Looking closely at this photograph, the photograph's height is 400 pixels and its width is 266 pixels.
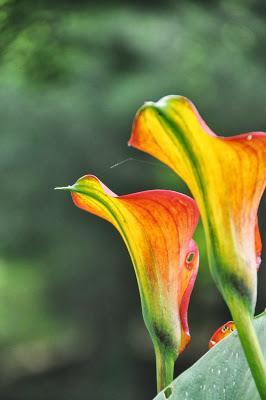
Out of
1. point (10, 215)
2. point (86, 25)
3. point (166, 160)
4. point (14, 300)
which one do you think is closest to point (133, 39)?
A: point (86, 25)

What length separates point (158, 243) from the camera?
0.73ft

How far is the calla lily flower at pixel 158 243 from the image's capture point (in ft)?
0.69

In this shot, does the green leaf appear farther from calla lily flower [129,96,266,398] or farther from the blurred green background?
the blurred green background

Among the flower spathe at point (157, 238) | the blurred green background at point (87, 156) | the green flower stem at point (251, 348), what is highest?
the flower spathe at point (157, 238)

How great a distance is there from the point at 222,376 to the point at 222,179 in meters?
0.07

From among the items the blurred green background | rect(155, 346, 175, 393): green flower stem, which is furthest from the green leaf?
the blurred green background

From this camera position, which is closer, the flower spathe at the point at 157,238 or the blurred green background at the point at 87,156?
the flower spathe at the point at 157,238

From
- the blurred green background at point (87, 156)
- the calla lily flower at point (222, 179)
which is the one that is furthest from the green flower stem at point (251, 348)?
the blurred green background at point (87, 156)

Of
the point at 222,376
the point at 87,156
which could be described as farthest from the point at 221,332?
the point at 87,156

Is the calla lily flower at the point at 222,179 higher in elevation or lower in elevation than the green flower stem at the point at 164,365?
higher

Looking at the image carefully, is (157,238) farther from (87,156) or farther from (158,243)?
(87,156)

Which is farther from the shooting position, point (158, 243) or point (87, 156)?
point (87, 156)

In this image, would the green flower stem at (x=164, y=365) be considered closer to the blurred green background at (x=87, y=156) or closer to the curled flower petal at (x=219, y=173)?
the curled flower petal at (x=219, y=173)

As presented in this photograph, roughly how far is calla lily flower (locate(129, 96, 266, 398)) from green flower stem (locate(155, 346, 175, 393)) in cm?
4
